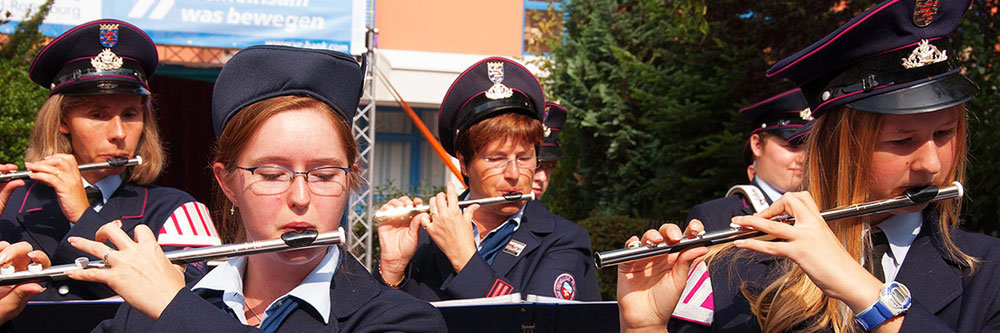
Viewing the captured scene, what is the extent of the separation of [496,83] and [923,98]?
1.94m

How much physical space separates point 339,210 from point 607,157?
1040 centimetres

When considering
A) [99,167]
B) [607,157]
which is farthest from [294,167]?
[607,157]

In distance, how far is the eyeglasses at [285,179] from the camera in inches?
78.5

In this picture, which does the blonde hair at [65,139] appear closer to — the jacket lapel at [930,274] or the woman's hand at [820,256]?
the woman's hand at [820,256]

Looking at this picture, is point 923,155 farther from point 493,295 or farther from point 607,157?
point 607,157

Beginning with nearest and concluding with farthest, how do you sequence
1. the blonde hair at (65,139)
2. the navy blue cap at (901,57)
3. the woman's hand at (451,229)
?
the navy blue cap at (901,57) < the woman's hand at (451,229) < the blonde hair at (65,139)

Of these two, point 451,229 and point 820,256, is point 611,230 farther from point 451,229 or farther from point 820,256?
point 820,256

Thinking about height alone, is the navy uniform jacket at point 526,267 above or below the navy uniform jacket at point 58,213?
below

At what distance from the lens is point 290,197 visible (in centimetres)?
200

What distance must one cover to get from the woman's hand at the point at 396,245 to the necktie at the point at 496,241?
331 mm

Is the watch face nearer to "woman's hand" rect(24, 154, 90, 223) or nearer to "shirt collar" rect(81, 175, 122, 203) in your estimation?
"woman's hand" rect(24, 154, 90, 223)

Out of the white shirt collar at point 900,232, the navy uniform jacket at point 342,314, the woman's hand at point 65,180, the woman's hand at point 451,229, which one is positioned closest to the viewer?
the navy uniform jacket at point 342,314

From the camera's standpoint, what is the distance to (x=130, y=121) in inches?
148

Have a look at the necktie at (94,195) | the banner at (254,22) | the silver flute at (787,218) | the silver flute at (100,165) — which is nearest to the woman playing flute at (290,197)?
the silver flute at (787,218)
